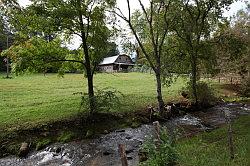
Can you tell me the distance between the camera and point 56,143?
1936 centimetres

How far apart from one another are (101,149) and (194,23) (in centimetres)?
1818

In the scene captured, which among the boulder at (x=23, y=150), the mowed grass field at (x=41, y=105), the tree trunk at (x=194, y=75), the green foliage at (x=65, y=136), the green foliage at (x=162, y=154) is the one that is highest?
the tree trunk at (x=194, y=75)

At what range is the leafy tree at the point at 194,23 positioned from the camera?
99.6ft

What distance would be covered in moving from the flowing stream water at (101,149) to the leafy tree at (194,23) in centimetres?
825

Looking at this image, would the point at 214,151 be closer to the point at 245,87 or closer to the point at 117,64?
the point at 245,87

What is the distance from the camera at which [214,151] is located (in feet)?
44.1

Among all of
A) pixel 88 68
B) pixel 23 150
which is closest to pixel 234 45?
pixel 88 68

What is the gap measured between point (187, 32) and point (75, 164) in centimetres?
1912

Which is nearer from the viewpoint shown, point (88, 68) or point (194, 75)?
point (88, 68)

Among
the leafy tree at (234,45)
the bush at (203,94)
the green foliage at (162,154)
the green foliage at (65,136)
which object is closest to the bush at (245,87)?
the leafy tree at (234,45)

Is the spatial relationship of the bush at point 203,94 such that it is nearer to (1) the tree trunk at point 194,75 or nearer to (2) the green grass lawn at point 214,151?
(1) the tree trunk at point 194,75

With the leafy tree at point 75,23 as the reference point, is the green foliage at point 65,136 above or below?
below

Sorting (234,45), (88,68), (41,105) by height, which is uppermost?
(234,45)

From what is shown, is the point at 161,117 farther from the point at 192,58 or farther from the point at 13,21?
the point at 13,21
